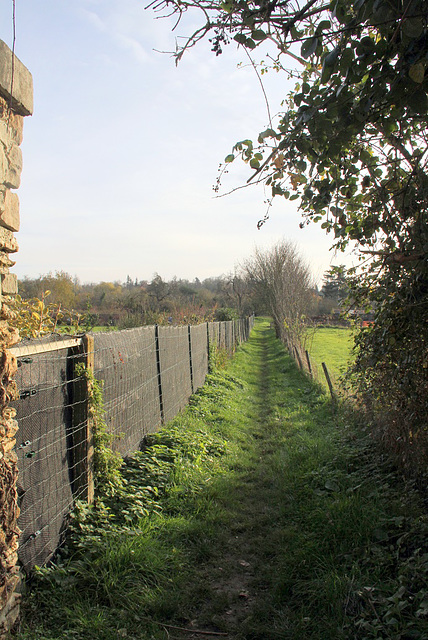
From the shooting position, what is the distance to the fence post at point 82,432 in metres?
3.82

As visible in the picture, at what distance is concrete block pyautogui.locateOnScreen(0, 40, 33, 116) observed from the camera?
2.43 m

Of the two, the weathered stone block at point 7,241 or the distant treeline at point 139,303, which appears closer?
the weathered stone block at point 7,241

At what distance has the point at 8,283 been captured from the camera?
2.66 meters

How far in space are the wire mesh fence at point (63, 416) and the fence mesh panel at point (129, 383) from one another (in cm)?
1

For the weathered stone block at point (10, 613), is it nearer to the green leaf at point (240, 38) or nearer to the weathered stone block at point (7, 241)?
the weathered stone block at point (7, 241)

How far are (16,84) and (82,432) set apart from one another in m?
2.75

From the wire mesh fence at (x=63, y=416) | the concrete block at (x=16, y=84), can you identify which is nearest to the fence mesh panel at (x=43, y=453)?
the wire mesh fence at (x=63, y=416)

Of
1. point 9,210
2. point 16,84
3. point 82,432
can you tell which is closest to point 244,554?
point 82,432

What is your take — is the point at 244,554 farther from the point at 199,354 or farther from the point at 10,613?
the point at 199,354

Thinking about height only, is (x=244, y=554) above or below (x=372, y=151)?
below

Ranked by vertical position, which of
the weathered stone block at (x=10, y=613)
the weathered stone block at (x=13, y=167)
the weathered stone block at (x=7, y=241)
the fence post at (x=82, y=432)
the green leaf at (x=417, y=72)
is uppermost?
the green leaf at (x=417, y=72)

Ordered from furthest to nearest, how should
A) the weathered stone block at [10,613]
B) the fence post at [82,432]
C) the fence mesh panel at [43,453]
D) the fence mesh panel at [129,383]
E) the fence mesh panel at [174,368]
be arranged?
1. the fence mesh panel at [174,368]
2. the fence mesh panel at [129,383]
3. the fence post at [82,432]
4. the fence mesh panel at [43,453]
5. the weathered stone block at [10,613]

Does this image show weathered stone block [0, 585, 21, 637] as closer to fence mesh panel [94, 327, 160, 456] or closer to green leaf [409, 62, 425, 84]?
fence mesh panel [94, 327, 160, 456]

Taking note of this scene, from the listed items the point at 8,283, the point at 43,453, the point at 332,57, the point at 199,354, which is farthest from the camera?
the point at 199,354
